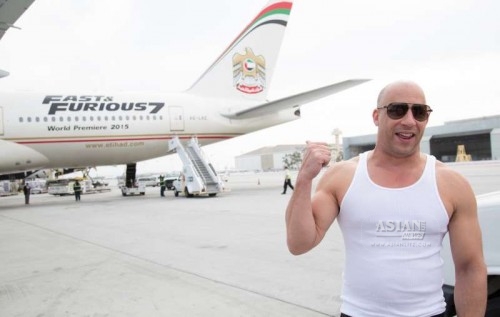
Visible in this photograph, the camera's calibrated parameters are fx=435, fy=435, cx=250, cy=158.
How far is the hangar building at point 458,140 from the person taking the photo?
76062 millimetres

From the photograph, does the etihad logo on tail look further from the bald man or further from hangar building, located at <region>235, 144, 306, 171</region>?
hangar building, located at <region>235, 144, 306, 171</region>

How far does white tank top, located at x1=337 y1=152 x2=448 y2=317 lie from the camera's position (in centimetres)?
187

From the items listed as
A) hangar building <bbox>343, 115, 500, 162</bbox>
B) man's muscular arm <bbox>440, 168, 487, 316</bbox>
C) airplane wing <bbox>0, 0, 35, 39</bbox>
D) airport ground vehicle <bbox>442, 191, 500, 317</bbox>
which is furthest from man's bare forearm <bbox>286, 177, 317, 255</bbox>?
hangar building <bbox>343, 115, 500, 162</bbox>

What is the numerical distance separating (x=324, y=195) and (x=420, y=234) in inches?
17.7

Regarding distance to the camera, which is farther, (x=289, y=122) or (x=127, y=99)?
(x=289, y=122)

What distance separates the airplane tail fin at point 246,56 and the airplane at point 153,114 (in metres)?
0.05

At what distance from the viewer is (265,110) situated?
21.8 metres

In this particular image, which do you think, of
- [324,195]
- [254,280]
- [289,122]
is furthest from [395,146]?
[289,122]

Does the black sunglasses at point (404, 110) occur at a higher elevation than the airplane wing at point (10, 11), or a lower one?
lower

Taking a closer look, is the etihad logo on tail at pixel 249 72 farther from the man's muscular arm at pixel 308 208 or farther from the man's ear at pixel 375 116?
the man's muscular arm at pixel 308 208

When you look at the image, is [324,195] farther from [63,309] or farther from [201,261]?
[201,261]

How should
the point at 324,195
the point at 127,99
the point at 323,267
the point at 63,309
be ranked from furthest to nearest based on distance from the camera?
the point at 127,99, the point at 323,267, the point at 63,309, the point at 324,195

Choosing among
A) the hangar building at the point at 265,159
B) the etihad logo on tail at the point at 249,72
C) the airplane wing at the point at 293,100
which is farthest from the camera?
Result: the hangar building at the point at 265,159

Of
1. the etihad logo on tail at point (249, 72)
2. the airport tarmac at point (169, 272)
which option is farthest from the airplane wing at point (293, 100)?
the airport tarmac at point (169, 272)
